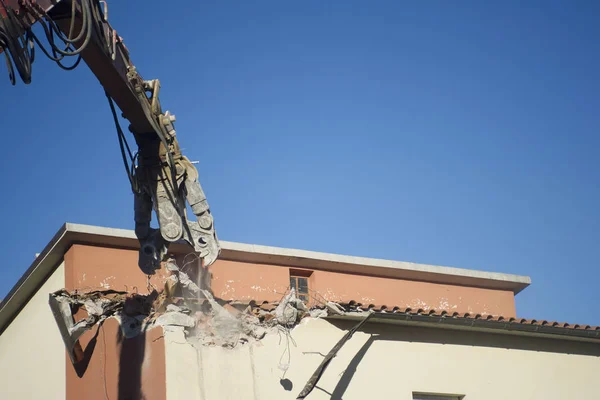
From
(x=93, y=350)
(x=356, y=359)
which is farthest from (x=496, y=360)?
(x=93, y=350)

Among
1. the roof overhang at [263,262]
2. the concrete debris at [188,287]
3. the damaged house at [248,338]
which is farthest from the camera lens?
the roof overhang at [263,262]

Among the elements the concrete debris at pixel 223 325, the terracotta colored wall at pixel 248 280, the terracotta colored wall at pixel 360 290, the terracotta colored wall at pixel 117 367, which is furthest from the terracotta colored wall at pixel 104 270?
the concrete debris at pixel 223 325

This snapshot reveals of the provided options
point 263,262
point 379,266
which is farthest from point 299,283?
point 379,266

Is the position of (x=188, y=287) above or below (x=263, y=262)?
below

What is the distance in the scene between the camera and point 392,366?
14445 mm

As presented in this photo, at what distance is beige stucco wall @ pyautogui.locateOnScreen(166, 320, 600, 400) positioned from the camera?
1303 cm

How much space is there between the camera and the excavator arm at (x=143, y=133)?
35.3ft

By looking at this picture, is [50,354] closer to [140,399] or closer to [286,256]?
[140,399]

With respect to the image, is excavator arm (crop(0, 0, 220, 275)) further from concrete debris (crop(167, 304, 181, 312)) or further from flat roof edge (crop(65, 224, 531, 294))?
flat roof edge (crop(65, 224, 531, 294))

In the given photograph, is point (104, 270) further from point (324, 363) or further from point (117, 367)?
point (324, 363)

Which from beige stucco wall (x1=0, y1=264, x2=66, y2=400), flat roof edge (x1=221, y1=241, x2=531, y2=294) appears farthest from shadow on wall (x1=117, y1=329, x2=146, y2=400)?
flat roof edge (x1=221, y1=241, x2=531, y2=294)

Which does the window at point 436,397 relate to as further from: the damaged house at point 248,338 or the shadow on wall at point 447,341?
the shadow on wall at point 447,341

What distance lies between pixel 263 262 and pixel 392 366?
14.7ft

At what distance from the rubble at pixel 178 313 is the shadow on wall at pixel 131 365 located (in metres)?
0.10
